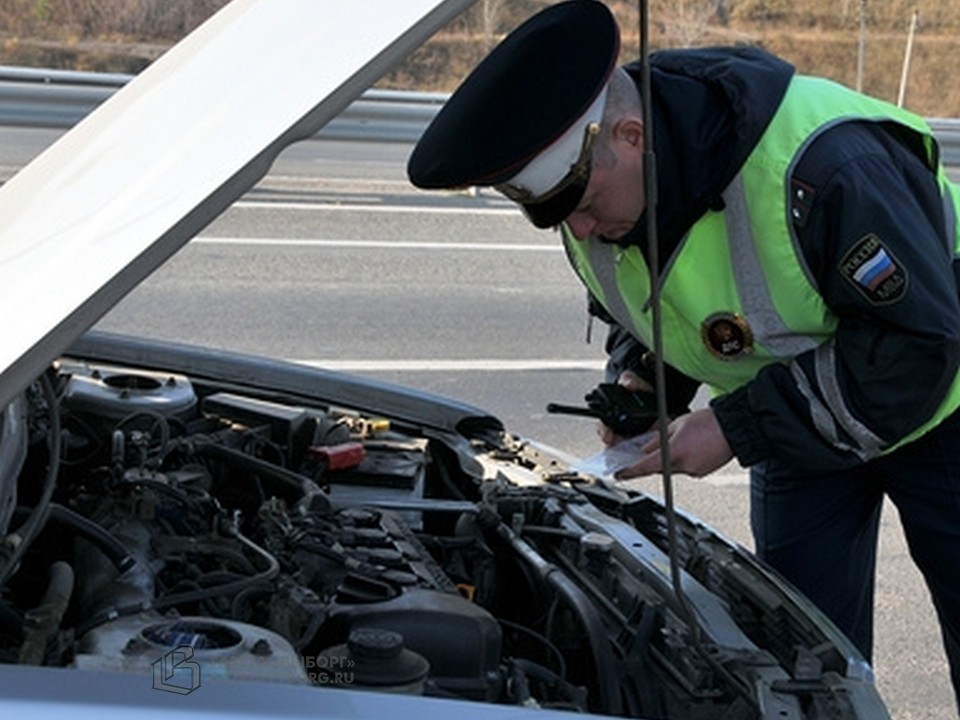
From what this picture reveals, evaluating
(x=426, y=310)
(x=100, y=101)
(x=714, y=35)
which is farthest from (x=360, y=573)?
(x=714, y=35)

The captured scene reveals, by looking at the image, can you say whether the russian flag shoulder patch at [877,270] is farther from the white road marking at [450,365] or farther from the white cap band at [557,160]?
the white road marking at [450,365]

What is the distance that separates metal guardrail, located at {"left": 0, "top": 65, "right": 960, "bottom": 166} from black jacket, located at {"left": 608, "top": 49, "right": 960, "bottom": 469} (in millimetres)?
7290

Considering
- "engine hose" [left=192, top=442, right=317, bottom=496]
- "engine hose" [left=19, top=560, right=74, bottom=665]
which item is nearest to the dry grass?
"engine hose" [left=192, top=442, right=317, bottom=496]

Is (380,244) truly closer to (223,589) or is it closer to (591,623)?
(591,623)

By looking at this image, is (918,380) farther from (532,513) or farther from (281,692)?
(281,692)

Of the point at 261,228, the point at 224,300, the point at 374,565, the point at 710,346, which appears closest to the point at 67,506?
the point at 374,565

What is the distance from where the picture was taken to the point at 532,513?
306 cm

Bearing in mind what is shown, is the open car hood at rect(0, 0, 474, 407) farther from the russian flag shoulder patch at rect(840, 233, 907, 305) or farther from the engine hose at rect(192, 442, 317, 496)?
the engine hose at rect(192, 442, 317, 496)

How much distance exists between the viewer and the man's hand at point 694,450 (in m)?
2.67

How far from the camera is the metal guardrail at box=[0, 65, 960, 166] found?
999 cm

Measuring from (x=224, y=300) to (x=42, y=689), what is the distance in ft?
21.7

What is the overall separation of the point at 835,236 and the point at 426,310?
5.66 metres

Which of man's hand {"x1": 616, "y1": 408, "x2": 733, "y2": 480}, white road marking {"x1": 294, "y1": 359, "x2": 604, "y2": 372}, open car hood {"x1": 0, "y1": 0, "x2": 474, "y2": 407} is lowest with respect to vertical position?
white road marking {"x1": 294, "y1": 359, "x2": 604, "y2": 372}

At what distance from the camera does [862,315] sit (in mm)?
2564
